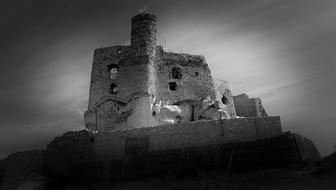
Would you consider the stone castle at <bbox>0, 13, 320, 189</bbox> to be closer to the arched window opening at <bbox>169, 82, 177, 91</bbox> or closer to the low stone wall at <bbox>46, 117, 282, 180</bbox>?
the low stone wall at <bbox>46, 117, 282, 180</bbox>

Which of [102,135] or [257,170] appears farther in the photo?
[102,135]

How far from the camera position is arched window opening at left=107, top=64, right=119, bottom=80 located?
3346 cm

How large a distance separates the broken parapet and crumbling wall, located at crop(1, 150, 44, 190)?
2265cm

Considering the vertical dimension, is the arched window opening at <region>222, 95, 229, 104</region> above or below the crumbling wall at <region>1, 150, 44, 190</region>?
above

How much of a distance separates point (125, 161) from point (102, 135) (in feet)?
8.50

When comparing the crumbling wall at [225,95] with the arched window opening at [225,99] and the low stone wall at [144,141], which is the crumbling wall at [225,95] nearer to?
the arched window opening at [225,99]

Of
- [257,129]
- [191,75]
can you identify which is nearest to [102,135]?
[257,129]

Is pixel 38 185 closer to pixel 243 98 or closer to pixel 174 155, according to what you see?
pixel 174 155

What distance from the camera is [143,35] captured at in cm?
3372

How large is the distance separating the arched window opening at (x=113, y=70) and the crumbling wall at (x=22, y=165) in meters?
12.5

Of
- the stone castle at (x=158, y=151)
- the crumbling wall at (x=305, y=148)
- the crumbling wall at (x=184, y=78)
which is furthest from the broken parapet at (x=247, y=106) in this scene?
the crumbling wall at (x=305, y=148)

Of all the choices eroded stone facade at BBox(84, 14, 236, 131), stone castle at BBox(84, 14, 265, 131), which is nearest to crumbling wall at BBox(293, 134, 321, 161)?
stone castle at BBox(84, 14, 265, 131)

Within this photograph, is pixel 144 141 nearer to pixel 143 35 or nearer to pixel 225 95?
pixel 143 35

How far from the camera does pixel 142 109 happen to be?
30.1 meters
